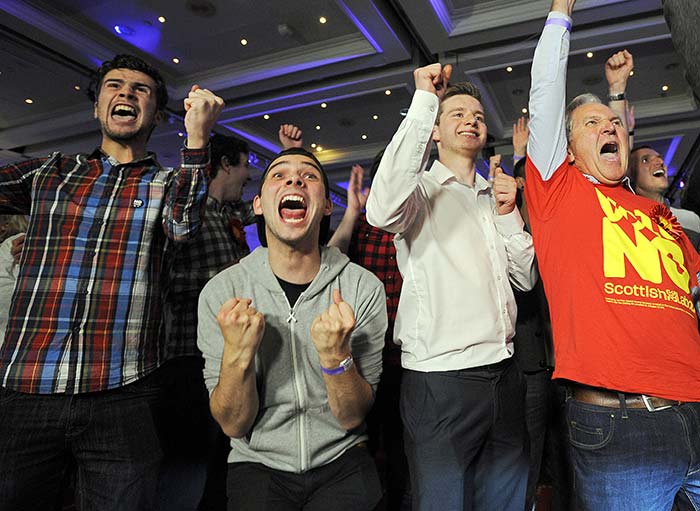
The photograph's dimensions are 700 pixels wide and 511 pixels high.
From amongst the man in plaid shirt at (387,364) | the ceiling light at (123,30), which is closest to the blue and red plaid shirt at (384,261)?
the man in plaid shirt at (387,364)

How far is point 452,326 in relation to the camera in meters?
1.51

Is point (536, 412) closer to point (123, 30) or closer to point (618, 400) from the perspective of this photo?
point (618, 400)

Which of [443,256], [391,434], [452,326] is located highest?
[443,256]

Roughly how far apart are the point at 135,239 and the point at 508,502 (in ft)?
4.77

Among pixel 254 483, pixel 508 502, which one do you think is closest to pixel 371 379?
pixel 254 483

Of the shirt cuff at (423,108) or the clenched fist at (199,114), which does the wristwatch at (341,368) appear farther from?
the clenched fist at (199,114)

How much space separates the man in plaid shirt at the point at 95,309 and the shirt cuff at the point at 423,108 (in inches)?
25.3

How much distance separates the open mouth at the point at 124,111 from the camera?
180cm

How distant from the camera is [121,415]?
4.93 feet

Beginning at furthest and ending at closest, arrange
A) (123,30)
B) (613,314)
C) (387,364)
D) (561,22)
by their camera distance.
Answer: (123,30), (387,364), (561,22), (613,314)

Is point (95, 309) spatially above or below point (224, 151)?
below

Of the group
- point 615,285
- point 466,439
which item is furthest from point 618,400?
point 466,439

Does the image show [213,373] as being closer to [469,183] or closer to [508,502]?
[508,502]

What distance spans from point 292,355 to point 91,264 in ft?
2.34
